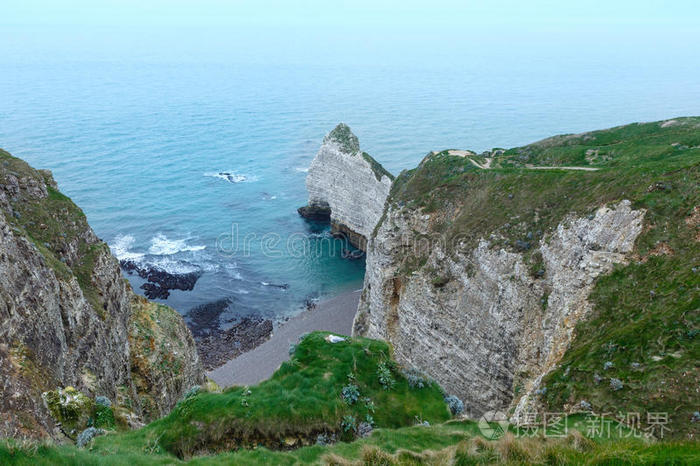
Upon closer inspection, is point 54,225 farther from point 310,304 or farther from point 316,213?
Result: point 316,213

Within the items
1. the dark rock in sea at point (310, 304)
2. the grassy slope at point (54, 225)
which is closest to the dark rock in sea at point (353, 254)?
the dark rock in sea at point (310, 304)

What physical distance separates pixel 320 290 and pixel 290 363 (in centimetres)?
4651

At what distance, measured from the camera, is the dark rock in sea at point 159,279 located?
66188mm

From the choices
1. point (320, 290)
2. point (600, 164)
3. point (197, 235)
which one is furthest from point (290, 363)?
point (197, 235)

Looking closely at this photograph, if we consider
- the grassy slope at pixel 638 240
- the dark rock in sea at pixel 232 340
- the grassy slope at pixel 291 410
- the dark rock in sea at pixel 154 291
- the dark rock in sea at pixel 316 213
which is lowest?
the dark rock in sea at pixel 232 340

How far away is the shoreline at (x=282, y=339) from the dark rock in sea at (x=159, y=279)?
716 inches

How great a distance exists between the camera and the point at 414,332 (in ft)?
128

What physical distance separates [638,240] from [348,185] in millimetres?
58708

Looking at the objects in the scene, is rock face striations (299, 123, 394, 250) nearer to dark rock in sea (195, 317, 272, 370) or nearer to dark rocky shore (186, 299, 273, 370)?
dark rock in sea (195, 317, 272, 370)

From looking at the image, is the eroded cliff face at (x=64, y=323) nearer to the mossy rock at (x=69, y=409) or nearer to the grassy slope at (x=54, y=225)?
the grassy slope at (x=54, y=225)

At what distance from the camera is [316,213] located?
299ft

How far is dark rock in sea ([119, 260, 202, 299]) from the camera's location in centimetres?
6619

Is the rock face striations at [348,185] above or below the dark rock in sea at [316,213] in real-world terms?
above

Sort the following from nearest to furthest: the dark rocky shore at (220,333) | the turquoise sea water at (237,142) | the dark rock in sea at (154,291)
A: the dark rocky shore at (220,333) → the dark rock in sea at (154,291) → the turquoise sea water at (237,142)
